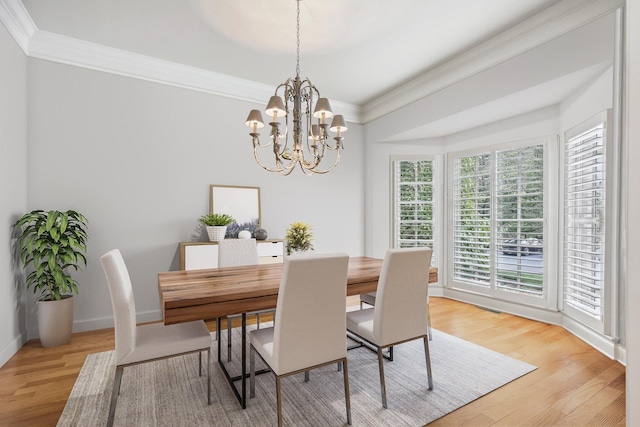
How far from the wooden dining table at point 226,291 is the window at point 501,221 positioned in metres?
1.91

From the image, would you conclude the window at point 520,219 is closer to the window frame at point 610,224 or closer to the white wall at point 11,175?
the window frame at point 610,224

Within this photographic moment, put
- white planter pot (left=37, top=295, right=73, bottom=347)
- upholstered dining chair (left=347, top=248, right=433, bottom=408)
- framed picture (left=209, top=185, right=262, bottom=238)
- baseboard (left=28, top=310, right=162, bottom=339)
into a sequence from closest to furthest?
upholstered dining chair (left=347, top=248, right=433, bottom=408), white planter pot (left=37, top=295, right=73, bottom=347), baseboard (left=28, top=310, right=162, bottom=339), framed picture (left=209, top=185, right=262, bottom=238)

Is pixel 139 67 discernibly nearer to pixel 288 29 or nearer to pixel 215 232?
pixel 288 29

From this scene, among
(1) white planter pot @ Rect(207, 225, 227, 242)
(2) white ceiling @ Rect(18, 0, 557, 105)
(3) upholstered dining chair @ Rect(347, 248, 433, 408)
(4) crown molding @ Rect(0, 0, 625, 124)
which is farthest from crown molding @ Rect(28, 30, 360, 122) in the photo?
(3) upholstered dining chair @ Rect(347, 248, 433, 408)

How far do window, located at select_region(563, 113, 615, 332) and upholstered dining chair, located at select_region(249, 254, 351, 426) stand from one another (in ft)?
7.98

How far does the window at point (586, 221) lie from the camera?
2.73m

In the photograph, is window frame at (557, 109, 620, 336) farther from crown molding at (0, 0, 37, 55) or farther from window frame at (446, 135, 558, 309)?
crown molding at (0, 0, 37, 55)

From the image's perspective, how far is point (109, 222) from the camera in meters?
3.41

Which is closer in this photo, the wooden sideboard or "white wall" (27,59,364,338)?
"white wall" (27,59,364,338)

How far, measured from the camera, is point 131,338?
1798 millimetres

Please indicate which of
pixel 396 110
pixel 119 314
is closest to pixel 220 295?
pixel 119 314

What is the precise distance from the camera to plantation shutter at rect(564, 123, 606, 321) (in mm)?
2783

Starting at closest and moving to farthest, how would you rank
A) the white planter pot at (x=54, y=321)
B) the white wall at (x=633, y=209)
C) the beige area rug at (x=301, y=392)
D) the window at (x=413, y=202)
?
the white wall at (x=633, y=209), the beige area rug at (x=301, y=392), the white planter pot at (x=54, y=321), the window at (x=413, y=202)

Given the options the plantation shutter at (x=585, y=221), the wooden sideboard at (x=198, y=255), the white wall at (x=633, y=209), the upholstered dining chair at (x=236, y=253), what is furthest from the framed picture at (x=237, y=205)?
the white wall at (x=633, y=209)
